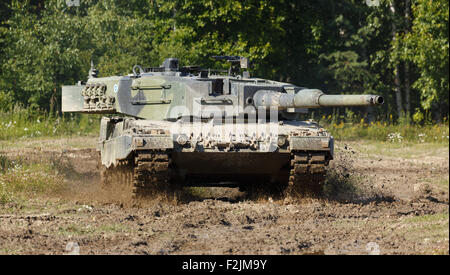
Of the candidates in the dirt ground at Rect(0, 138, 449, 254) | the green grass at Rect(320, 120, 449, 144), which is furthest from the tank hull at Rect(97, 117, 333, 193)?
the green grass at Rect(320, 120, 449, 144)

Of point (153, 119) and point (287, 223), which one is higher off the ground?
point (153, 119)

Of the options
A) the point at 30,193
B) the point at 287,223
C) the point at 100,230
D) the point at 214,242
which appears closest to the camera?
the point at 214,242

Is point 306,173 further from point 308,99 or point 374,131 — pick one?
point 374,131

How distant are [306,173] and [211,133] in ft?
5.00

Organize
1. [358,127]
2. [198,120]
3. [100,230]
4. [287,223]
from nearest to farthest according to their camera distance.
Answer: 1. [100,230]
2. [287,223]
3. [198,120]
4. [358,127]

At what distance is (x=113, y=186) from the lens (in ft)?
46.1

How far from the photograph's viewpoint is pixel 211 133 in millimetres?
12258

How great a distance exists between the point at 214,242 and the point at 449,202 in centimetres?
481

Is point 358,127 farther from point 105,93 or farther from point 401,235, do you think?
point 401,235

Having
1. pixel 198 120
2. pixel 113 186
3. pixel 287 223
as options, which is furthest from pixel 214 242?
pixel 113 186

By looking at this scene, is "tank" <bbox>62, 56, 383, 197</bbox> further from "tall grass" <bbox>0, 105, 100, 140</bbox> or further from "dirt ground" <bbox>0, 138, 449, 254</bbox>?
"tall grass" <bbox>0, 105, 100, 140</bbox>

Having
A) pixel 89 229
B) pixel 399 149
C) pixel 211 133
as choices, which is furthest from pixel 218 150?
pixel 399 149

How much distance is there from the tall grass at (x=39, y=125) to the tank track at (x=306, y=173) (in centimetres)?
1185
